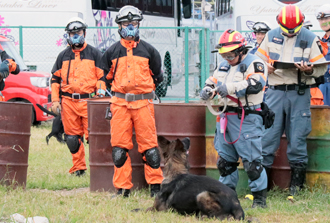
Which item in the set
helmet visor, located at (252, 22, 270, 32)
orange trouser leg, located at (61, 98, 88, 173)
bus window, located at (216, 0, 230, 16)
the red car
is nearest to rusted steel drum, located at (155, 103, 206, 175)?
orange trouser leg, located at (61, 98, 88, 173)

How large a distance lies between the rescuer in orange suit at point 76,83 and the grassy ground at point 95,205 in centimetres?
55

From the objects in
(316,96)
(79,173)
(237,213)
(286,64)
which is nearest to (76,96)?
(79,173)

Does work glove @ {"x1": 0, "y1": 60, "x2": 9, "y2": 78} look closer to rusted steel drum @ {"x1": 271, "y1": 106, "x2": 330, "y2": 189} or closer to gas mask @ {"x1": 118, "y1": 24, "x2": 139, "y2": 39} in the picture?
gas mask @ {"x1": 118, "y1": 24, "x2": 139, "y2": 39}

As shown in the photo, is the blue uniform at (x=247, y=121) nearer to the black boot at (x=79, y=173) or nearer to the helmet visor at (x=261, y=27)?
the helmet visor at (x=261, y=27)

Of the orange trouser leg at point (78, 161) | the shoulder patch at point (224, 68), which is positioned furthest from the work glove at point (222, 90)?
the orange trouser leg at point (78, 161)

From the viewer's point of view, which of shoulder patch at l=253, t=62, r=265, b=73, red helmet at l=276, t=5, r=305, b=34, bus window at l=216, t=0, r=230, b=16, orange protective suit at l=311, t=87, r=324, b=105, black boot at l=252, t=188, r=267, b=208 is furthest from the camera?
bus window at l=216, t=0, r=230, b=16

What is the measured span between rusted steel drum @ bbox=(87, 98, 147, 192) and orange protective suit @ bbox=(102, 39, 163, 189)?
278 millimetres

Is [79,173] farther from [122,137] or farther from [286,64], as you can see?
[286,64]

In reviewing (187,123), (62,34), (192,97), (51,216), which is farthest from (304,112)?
(62,34)

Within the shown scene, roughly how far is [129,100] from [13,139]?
154cm

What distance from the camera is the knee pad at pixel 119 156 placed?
5.71m

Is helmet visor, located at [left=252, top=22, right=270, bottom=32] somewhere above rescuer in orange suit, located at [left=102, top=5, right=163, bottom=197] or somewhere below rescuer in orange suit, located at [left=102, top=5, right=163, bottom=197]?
above

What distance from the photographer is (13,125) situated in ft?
19.6

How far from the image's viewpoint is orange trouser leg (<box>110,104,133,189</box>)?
224 inches
